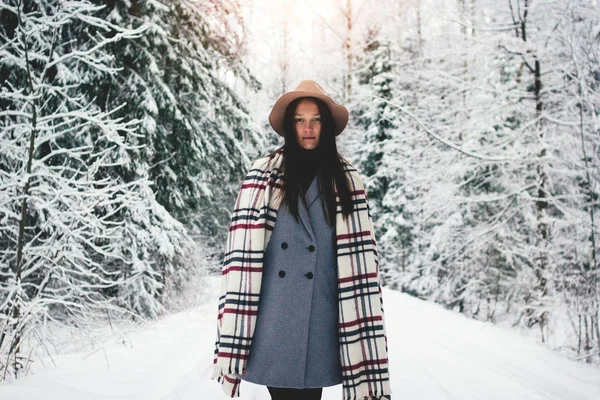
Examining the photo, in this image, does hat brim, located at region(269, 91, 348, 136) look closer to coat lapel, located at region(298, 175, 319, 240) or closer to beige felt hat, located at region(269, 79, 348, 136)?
beige felt hat, located at region(269, 79, 348, 136)

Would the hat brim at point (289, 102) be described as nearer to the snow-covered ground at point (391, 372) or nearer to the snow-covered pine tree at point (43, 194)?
the snow-covered pine tree at point (43, 194)

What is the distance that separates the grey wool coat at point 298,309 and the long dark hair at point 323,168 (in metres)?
0.05

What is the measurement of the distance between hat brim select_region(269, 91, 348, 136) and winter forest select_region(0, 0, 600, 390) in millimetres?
2270

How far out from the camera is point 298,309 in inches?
71.0

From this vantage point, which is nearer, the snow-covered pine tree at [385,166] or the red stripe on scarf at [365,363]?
the red stripe on scarf at [365,363]

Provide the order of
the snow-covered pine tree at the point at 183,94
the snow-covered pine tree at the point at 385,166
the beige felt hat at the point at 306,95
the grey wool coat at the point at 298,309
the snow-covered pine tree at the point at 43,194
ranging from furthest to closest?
the snow-covered pine tree at the point at 385,166, the snow-covered pine tree at the point at 183,94, the snow-covered pine tree at the point at 43,194, the beige felt hat at the point at 306,95, the grey wool coat at the point at 298,309

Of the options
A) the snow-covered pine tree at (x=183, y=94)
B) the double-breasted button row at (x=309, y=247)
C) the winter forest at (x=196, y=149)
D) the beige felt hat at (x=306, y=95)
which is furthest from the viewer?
the snow-covered pine tree at (x=183, y=94)

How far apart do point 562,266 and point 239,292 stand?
5.96 meters

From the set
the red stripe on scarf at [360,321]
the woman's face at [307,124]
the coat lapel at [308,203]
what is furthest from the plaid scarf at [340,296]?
the woman's face at [307,124]

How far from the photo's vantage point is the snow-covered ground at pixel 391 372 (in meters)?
3.44

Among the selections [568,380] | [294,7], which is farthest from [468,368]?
[294,7]

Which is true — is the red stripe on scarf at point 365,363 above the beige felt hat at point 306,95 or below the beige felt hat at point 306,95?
below

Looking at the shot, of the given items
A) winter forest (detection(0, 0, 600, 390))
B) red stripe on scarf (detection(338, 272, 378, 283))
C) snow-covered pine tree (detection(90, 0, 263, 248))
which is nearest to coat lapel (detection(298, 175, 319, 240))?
red stripe on scarf (detection(338, 272, 378, 283))

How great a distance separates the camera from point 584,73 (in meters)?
5.26
